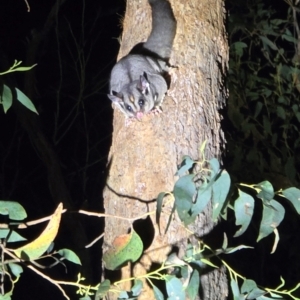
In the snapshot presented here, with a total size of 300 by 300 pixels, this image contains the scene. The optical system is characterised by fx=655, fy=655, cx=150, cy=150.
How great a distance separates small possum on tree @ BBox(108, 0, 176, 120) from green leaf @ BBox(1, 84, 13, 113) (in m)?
0.78

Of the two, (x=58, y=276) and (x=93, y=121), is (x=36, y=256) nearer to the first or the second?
(x=58, y=276)

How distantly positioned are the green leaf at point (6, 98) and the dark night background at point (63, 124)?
3.08m

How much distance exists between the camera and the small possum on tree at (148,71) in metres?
2.63

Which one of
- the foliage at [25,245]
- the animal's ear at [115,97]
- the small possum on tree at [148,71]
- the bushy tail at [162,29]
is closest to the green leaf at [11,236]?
the foliage at [25,245]

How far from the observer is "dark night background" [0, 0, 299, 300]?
4836mm

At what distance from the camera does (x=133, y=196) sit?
2.21 meters

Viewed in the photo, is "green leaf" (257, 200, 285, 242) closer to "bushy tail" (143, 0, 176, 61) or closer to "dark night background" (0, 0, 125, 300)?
"bushy tail" (143, 0, 176, 61)

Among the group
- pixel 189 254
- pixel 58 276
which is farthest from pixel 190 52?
pixel 58 276

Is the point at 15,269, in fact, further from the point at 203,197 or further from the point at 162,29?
the point at 162,29

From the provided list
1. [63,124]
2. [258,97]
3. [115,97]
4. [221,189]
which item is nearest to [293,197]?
[221,189]

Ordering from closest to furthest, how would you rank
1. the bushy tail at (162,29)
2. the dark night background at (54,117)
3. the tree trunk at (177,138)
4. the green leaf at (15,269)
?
the green leaf at (15,269)
the tree trunk at (177,138)
the bushy tail at (162,29)
the dark night background at (54,117)

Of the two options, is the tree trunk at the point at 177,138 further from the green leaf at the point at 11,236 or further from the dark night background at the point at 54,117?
the dark night background at the point at 54,117

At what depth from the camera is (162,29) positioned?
265 cm

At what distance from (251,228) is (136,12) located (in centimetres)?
206
